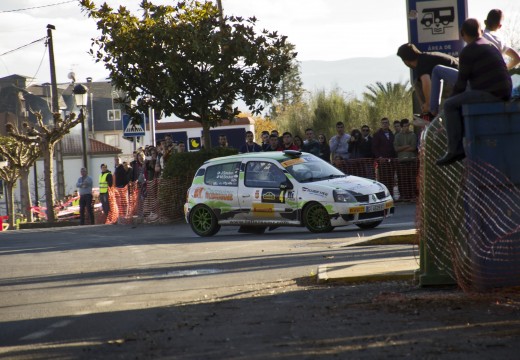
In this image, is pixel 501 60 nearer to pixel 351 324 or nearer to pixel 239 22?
pixel 351 324

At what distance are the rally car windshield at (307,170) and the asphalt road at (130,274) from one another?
107cm

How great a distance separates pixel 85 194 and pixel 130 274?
2264 cm

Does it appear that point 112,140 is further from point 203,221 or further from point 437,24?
point 437,24

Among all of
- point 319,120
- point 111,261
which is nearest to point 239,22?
point 111,261

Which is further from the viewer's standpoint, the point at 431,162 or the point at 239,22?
the point at 239,22

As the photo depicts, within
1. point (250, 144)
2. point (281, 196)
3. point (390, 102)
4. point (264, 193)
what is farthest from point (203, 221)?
point (390, 102)

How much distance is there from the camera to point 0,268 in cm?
1700

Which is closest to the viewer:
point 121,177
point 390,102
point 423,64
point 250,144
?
point 423,64

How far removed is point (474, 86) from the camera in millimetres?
9742

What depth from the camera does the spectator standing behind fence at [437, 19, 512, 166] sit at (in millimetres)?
9641

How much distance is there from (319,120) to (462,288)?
38690 mm

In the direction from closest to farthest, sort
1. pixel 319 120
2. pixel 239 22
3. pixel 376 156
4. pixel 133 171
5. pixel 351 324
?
pixel 351 324, pixel 376 156, pixel 239 22, pixel 133 171, pixel 319 120

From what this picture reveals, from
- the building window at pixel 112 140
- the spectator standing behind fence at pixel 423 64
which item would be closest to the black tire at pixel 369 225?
the spectator standing behind fence at pixel 423 64

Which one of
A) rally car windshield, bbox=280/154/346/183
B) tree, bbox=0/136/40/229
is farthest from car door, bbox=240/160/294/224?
tree, bbox=0/136/40/229
